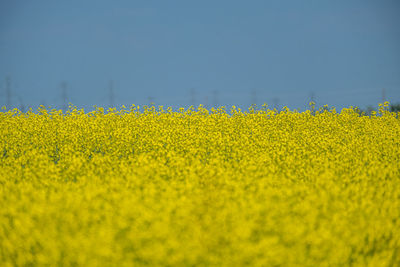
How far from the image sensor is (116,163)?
40.1 ft

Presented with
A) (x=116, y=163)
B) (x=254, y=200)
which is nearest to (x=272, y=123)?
(x=116, y=163)

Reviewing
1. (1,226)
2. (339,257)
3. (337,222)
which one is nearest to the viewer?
(339,257)

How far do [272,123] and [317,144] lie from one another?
5.36m

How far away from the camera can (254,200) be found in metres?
6.93

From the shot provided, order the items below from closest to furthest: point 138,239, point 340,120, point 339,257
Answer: point 138,239 → point 339,257 → point 340,120

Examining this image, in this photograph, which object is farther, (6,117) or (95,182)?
(6,117)

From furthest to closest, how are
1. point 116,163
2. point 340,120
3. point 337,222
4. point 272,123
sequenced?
point 340,120
point 272,123
point 116,163
point 337,222

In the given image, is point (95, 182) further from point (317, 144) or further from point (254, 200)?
point (317, 144)

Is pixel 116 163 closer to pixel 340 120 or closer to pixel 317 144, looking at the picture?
pixel 317 144

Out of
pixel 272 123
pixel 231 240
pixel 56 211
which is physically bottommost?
pixel 231 240

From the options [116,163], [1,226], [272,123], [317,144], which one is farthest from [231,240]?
[272,123]

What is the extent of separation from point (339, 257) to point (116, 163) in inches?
303

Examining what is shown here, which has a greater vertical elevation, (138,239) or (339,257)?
(138,239)

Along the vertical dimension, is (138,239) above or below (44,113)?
below
